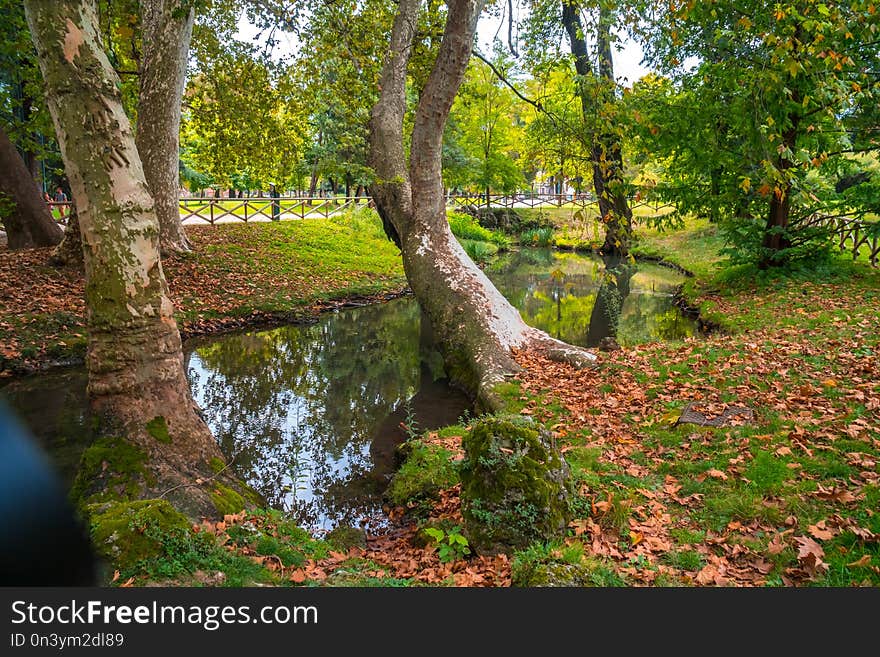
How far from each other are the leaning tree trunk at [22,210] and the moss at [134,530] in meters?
14.0

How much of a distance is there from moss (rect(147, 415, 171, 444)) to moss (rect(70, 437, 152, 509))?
7.2 inches

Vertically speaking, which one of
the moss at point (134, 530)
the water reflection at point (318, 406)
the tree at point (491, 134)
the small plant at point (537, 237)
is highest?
the tree at point (491, 134)

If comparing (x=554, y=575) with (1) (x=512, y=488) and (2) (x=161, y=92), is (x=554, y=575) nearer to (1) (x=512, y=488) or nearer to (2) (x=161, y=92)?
(1) (x=512, y=488)

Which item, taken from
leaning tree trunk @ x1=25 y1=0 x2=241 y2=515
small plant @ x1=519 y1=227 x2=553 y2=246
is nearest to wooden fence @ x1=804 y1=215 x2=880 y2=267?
leaning tree trunk @ x1=25 y1=0 x2=241 y2=515

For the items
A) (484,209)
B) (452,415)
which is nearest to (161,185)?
(452,415)

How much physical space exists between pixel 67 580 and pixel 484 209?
3398 cm

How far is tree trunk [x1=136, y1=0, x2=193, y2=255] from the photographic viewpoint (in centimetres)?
1192

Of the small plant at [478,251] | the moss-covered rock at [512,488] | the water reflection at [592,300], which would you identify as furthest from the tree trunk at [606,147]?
the small plant at [478,251]

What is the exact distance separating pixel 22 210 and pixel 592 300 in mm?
16988

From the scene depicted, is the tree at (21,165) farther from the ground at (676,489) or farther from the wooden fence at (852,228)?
the wooden fence at (852,228)

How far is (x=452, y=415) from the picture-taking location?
904 cm

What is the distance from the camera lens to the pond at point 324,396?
7027 millimetres

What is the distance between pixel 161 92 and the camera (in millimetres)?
12688

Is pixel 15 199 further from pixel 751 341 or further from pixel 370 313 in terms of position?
pixel 751 341
